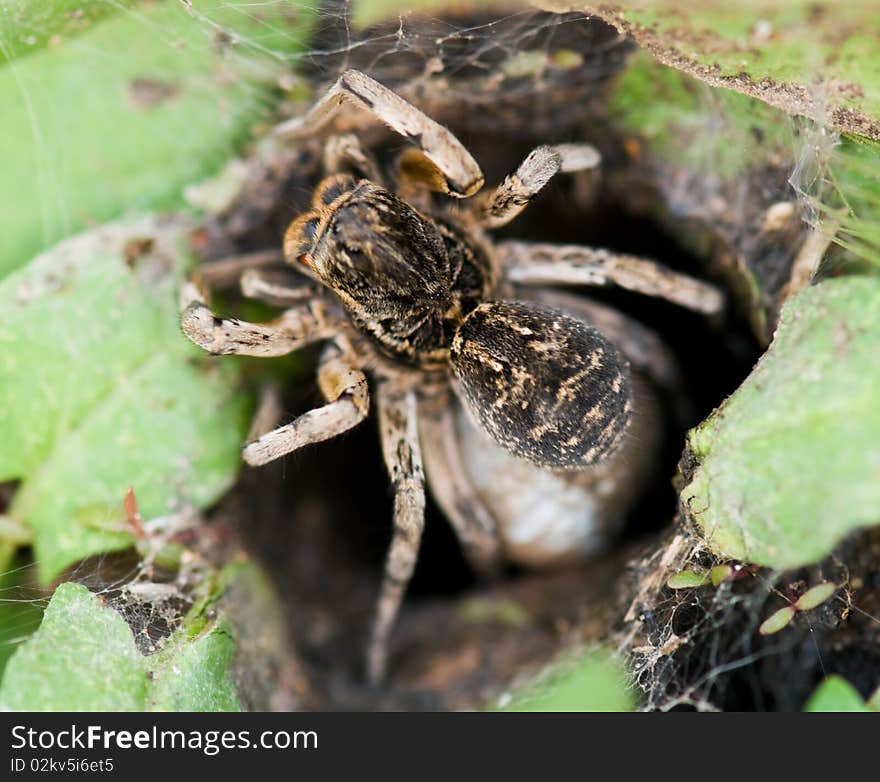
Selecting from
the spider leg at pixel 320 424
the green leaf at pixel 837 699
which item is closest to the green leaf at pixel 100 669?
the spider leg at pixel 320 424

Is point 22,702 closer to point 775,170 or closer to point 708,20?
point 708,20

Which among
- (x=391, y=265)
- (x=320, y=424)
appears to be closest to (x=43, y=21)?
(x=391, y=265)

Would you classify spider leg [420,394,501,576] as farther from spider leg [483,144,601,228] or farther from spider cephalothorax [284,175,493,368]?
spider leg [483,144,601,228]

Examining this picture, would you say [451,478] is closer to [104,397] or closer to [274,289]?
[274,289]

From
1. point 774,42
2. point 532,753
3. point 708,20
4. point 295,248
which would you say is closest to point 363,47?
point 295,248

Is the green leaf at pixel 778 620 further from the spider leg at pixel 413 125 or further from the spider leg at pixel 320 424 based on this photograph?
the spider leg at pixel 413 125

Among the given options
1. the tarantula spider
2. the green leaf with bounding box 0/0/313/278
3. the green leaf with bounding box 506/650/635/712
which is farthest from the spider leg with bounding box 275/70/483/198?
the green leaf with bounding box 506/650/635/712
